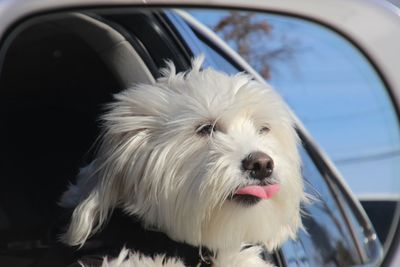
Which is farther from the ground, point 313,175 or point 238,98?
point 238,98

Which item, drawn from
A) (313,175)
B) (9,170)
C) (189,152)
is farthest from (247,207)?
(9,170)

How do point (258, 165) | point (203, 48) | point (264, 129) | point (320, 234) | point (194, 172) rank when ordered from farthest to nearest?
point (320, 234), point (203, 48), point (264, 129), point (194, 172), point (258, 165)

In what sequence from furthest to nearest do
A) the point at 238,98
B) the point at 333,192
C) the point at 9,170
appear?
1. the point at 333,192
2. the point at 9,170
3. the point at 238,98

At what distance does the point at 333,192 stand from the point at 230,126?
0.99 metres

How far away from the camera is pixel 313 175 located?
3.38 meters

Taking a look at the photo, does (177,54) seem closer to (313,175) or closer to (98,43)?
(98,43)

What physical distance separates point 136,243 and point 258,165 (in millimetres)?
536

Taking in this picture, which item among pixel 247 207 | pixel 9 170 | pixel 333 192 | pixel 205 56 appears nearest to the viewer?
pixel 247 207

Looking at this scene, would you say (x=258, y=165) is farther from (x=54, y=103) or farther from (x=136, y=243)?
(x=54, y=103)

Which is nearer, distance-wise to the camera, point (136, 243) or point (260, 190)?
point (260, 190)

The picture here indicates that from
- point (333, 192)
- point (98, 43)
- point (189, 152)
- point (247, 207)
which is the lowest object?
point (333, 192)

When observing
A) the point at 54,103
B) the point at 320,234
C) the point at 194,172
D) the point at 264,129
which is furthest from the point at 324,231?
the point at 54,103

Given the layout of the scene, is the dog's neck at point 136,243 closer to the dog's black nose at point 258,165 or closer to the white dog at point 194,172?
the white dog at point 194,172

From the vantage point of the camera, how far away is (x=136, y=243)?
2.64 m
